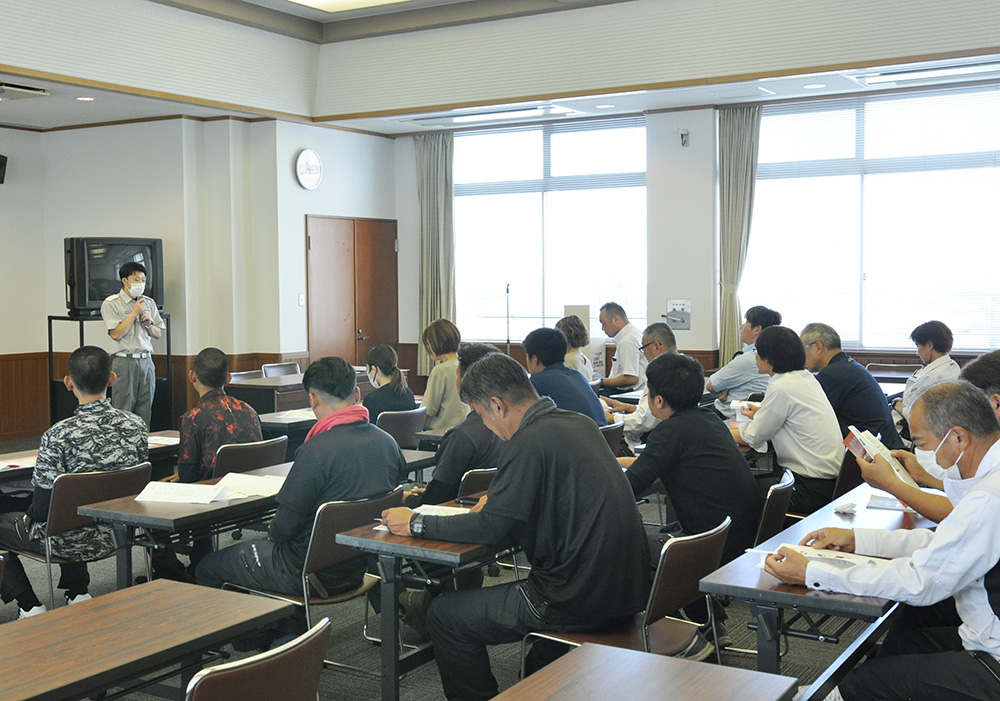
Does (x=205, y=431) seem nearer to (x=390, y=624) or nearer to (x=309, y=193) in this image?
(x=390, y=624)

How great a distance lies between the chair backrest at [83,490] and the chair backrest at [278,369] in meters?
4.01

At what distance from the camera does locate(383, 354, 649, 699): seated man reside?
2861mm

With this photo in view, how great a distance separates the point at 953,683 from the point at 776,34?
20.0 feet

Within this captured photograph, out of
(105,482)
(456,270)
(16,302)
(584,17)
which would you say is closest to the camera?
(105,482)

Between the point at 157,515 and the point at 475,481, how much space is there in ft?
3.90

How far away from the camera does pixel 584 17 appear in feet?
26.8

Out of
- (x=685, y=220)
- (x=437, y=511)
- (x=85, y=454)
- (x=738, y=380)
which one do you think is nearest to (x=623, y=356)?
(x=738, y=380)

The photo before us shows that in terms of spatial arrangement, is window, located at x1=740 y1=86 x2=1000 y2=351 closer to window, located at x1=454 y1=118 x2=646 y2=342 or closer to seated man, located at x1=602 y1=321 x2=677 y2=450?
window, located at x1=454 y1=118 x2=646 y2=342

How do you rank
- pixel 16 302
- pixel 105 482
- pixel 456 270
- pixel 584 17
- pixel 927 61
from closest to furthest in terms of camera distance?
pixel 105 482 → pixel 927 61 → pixel 584 17 → pixel 16 302 → pixel 456 270

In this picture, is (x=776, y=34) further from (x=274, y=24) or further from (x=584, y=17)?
(x=274, y=24)

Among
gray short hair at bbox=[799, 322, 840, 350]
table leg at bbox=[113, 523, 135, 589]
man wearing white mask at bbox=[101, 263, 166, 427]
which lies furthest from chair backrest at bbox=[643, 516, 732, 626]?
man wearing white mask at bbox=[101, 263, 166, 427]

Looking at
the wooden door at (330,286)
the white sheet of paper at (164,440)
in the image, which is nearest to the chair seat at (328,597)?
the white sheet of paper at (164,440)

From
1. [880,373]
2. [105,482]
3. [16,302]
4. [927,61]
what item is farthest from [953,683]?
[16,302]

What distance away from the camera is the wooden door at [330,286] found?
984 centimetres
